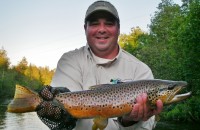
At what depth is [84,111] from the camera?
13.7 feet

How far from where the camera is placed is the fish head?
14.0 ft

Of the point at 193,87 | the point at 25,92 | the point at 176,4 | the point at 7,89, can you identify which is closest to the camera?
the point at 25,92

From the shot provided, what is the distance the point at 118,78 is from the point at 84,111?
30.0 inches

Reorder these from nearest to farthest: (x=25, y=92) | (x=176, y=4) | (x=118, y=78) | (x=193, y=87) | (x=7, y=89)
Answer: (x=25, y=92)
(x=118, y=78)
(x=193, y=87)
(x=176, y=4)
(x=7, y=89)

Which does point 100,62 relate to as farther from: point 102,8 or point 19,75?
point 19,75

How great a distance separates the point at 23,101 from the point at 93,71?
1.01 metres

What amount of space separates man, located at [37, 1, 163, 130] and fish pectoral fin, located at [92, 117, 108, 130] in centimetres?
36

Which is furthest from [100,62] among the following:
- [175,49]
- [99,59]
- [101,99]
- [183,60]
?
[175,49]

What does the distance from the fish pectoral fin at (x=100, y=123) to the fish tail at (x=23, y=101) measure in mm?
649

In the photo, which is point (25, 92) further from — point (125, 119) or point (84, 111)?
point (125, 119)

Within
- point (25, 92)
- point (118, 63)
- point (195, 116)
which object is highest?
point (118, 63)

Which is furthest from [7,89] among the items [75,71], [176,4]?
[75,71]

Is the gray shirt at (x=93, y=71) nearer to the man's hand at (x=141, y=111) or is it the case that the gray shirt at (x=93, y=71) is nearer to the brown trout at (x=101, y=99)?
the man's hand at (x=141, y=111)

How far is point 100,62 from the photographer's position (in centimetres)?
477
